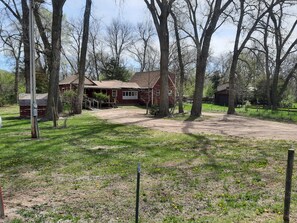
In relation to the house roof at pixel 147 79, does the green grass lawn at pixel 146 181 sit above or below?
below

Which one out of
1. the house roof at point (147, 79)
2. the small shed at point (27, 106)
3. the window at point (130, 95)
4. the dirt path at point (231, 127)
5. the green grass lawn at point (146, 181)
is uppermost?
the house roof at point (147, 79)

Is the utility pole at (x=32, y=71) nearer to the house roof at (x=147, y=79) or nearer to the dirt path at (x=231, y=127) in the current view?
the dirt path at (x=231, y=127)

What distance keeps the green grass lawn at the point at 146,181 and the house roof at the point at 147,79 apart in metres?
26.7

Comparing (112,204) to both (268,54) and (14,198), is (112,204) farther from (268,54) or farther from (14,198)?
(268,54)

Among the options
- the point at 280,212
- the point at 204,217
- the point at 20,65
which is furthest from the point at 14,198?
the point at 20,65

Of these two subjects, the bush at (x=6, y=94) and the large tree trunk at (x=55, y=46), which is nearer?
the large tree trunk at (x=55, y=46)

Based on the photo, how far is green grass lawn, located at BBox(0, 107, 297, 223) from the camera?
14.5 feet

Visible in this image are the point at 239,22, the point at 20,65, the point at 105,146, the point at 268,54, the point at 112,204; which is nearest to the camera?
the point at 112,204

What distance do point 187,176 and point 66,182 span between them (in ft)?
7.81

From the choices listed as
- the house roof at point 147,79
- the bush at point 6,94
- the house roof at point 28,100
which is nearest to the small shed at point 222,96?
the house roof at point 147,79

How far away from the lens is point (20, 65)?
4409 centimetres

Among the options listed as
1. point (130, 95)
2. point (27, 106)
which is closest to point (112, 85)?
point (130, 95)

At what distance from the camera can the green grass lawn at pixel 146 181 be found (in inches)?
174

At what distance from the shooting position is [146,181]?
584 centimetres
